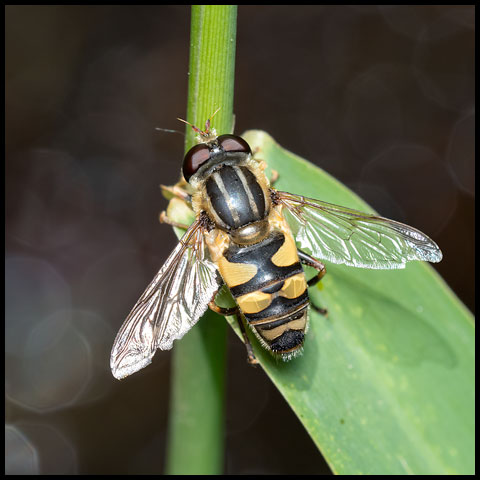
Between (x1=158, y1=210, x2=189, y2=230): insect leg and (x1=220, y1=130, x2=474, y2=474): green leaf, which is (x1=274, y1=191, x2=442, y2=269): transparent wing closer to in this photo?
(x1=220, y1=130, x2=474, y2=474): green leaf

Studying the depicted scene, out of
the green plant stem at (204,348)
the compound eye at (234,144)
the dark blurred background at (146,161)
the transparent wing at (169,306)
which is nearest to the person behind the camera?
the green plant stem at (204,348)

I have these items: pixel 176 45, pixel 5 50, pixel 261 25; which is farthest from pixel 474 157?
pixel 5 50

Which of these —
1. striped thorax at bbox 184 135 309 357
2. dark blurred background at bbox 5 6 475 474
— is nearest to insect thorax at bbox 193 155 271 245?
striped thorax at bbox 184 135 309 357

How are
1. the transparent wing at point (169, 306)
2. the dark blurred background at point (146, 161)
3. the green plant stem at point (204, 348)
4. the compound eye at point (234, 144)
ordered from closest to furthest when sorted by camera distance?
1. the green plant stem at point (204, 348)
2. the transparent wing at point (169, 306)
3. the compound eye at point (234, 144)
4. the dark blurred background at point (146, 161)

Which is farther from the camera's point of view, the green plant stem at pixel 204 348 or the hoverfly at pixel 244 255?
the hoverfly at pixel 244 255

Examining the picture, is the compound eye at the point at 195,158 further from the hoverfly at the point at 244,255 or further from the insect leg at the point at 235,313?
the insect leg at the point at 235,313

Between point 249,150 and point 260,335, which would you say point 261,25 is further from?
point 260,335

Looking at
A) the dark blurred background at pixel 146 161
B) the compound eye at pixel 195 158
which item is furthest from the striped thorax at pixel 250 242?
the dark blurred background at pixel 146 161
